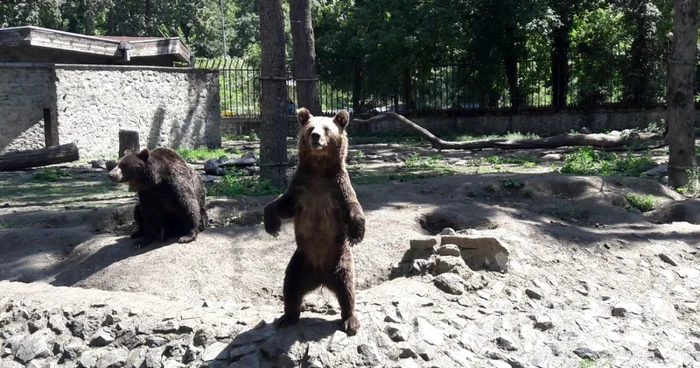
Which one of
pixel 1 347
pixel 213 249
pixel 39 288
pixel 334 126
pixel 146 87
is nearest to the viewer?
pixel 334 126

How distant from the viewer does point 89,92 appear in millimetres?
20656

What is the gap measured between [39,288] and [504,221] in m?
5.54

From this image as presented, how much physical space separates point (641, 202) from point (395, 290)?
5.64 metres

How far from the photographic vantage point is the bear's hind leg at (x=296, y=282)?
6.46 m

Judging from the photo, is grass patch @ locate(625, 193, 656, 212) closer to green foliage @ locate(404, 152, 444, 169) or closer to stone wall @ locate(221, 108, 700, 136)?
green foliage @ locate(404, 152, 444, 169)

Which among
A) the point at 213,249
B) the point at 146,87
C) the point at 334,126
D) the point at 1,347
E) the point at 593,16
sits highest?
the point at 593,16

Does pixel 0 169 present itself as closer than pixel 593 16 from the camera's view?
Yes

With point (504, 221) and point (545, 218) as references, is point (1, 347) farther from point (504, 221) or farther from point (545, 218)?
point (545, 218)

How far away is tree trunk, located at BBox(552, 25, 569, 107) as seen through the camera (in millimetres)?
26641

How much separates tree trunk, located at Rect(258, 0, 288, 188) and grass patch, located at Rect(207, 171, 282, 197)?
0.28 m

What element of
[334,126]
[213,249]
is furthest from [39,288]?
[334,126]

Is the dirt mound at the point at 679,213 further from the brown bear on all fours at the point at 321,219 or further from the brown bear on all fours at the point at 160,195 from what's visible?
the brown bear on all fours at the point at 160,195

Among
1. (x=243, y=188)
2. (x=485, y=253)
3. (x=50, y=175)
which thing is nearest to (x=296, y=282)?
(x=485, y=253)

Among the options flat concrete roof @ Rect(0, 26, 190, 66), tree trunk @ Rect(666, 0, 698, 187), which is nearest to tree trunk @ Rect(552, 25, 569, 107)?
flat concrete roof @ Rect(0, 26, 190, 66)
